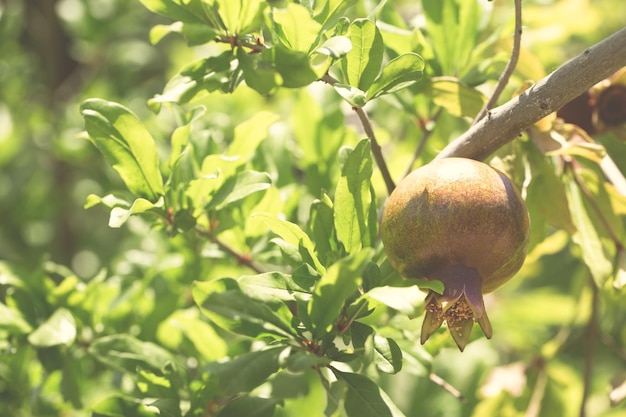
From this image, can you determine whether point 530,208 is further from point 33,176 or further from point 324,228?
point 33,176

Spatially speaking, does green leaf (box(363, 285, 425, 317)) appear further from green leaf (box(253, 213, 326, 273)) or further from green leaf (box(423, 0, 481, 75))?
green leaf (box(423, 0, 481, 75))

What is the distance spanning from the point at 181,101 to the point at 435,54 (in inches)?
16.4

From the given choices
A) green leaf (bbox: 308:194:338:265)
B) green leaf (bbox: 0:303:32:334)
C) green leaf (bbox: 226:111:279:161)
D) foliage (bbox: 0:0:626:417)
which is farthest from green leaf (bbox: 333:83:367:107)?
green leaf (bbox: 0:303:32:334)

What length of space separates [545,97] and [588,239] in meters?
0.29

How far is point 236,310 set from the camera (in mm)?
786

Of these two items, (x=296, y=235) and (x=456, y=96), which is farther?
(x=456, y=96)

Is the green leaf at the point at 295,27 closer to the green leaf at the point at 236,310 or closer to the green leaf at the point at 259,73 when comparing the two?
the green leaf at the point at 259,73

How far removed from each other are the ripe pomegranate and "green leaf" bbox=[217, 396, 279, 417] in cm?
24

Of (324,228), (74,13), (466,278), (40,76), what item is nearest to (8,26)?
(74,13)

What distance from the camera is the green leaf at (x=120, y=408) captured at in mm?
1011

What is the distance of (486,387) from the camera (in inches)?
54.8

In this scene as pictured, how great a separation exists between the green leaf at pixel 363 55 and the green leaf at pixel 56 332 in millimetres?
540

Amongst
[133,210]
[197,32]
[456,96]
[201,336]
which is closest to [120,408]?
[201,336]

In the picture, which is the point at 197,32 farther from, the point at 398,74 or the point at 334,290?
the point at 334,290
